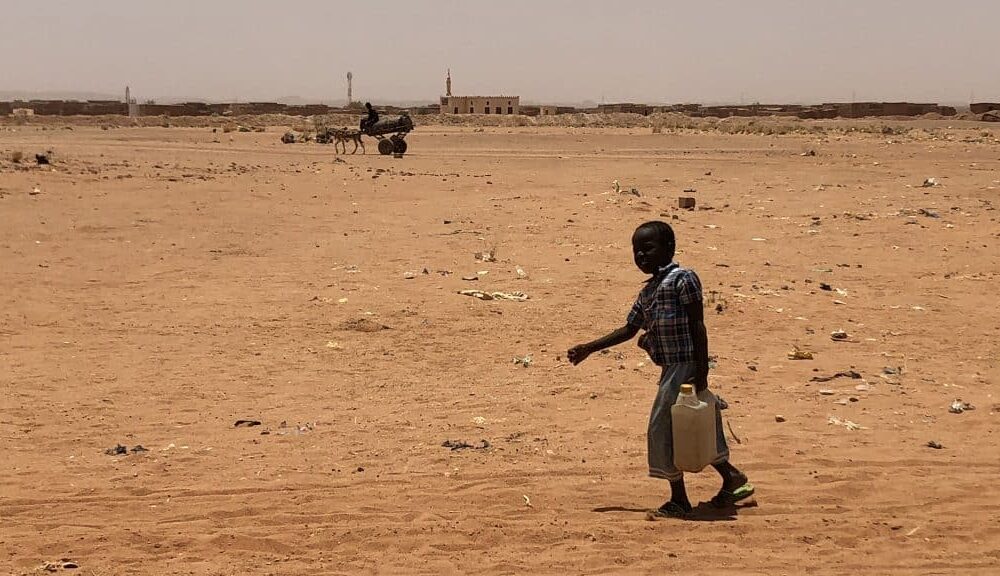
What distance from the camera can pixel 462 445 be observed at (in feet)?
19.9

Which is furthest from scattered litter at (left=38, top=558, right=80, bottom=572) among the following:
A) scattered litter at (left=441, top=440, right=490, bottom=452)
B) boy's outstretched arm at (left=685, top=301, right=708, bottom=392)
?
boy's outstretched arm at (left=685, top=301, right=708, bottom=392)

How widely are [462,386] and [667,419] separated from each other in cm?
295

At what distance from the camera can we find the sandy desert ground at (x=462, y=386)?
4.63m

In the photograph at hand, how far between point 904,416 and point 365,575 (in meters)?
3.88

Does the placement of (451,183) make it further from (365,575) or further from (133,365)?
(365,575)

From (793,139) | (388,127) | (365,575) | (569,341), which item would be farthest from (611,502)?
(793,139)

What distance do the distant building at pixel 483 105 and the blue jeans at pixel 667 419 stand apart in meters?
68.3

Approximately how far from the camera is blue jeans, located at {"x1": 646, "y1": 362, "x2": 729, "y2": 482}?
470 centimetres

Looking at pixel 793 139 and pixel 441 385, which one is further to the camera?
pixel 793 139

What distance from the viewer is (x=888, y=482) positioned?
533 centimetres

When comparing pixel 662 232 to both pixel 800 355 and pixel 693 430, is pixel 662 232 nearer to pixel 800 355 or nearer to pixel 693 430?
pixel 693 430

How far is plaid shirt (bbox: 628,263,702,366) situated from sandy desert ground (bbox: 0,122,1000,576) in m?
0.78

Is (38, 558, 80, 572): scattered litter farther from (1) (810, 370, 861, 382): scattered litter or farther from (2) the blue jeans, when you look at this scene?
(1) (810, 370, 861, 382): scattered litter

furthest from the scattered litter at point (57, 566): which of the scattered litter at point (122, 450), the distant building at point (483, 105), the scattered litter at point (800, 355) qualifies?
the distant building at point (483, 105)
